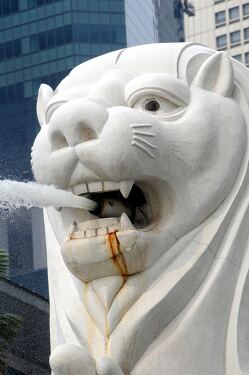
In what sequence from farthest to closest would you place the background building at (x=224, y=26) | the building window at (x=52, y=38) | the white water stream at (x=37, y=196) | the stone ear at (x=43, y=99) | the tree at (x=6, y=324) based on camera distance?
the background building at (x=224, y=26), the building window at (x=52, y=38), the tree at (x=6, y=324), the stone ear at (x=43, y=99), the white water stream at (x=37, y=196)

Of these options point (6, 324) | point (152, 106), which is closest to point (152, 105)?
point (152, 106)

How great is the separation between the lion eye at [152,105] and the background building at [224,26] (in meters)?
53.3

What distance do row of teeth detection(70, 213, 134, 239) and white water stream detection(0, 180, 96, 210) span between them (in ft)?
0.36

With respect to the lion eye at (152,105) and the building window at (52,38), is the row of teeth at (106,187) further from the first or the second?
the building window at (52,38)

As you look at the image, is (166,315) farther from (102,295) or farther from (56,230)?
(56,230)

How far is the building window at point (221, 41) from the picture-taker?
61.3 meters

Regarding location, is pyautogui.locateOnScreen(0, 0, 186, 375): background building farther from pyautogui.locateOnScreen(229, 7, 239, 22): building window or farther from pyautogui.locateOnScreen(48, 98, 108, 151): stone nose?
pyautogui.locateOnScreen(48, 98, 108, 151): stone nose

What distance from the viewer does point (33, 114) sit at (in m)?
48.6

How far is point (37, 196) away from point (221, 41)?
5584cm

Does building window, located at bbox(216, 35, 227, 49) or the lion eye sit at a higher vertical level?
building window, located at bbox(216, 35, 227, 49)

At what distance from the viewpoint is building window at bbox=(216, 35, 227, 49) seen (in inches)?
2415

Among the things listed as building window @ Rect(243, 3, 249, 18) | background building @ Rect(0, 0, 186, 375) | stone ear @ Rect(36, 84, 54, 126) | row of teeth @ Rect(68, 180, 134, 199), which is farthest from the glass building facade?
row of teeth @ Rect(68, 180, 134, 199)

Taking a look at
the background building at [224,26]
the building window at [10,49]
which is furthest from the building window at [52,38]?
the background building at [224,26]

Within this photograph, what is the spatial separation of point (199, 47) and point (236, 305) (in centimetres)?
181
